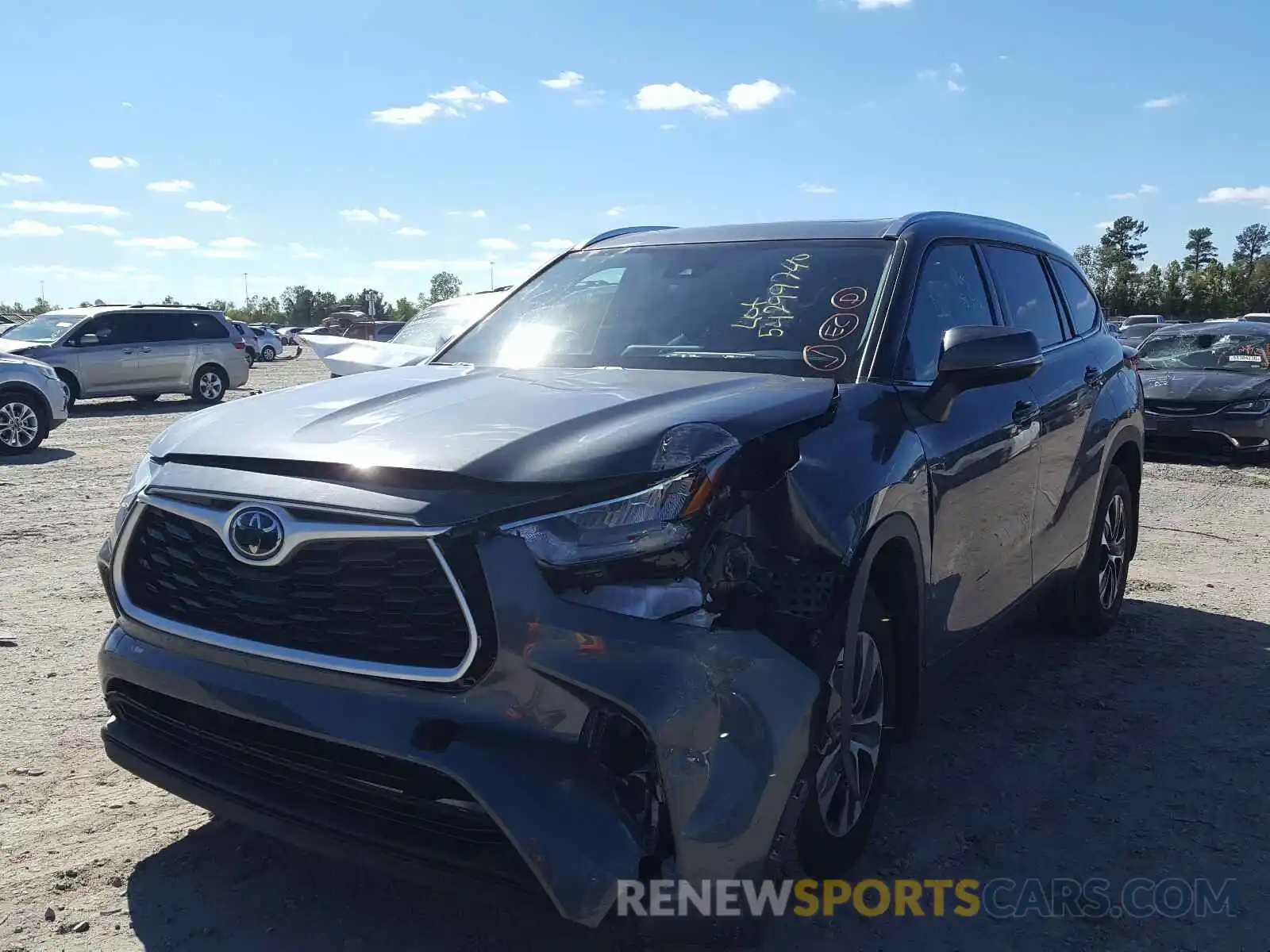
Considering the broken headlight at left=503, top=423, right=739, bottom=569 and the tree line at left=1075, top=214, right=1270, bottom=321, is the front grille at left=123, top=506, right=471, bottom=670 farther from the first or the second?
the tree line at left=1075, top=214, right=1270, bottom=321

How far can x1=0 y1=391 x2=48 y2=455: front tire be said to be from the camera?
12.5m

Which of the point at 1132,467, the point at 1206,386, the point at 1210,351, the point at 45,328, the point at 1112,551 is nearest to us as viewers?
the point at 1112,551

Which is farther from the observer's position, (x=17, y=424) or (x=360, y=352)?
(x=17, y=424)

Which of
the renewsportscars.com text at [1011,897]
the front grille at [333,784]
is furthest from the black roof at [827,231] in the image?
the front grille at [333,784]

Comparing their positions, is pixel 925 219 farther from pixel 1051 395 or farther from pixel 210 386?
pixel 210 386

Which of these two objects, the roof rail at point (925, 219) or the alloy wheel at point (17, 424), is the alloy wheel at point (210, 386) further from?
the roof rail at point (925, 219)

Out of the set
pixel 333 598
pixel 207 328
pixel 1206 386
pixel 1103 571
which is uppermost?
pixel 207 328

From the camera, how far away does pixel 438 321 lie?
976 centimetres

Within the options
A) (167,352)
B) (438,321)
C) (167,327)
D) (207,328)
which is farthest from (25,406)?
(207,328)

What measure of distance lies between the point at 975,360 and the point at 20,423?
40.1 ft

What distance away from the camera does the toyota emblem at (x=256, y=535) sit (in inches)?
95.9

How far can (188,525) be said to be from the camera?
2.63 meters

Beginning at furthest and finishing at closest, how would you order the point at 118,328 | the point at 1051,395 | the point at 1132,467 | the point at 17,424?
the point at 118,328
the point at 17,424
the point at 1132,467
the point at 1051,395

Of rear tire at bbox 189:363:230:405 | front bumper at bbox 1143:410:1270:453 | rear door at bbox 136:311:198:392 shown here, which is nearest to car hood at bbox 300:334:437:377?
front bumper at bbox 1143:410:1270:453
